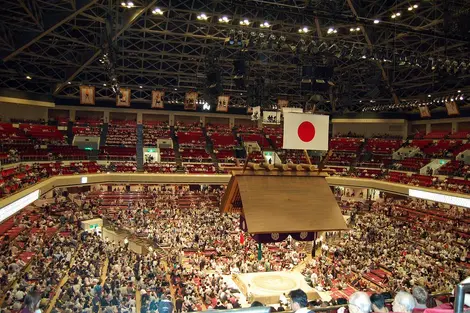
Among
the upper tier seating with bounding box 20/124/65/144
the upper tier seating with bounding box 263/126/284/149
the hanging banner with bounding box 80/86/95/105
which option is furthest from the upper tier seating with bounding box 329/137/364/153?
the upper tier seating with bounding box 20/124/65/144

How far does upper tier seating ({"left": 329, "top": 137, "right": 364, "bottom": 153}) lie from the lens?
119ft

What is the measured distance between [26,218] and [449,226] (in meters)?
23.6

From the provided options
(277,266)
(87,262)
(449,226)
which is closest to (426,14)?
(449,226)

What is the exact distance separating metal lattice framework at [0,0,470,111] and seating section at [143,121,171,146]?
2834 mm

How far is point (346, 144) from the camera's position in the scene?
3694 cm

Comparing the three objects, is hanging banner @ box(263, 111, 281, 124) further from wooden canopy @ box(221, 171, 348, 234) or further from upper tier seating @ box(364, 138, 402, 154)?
upper tier seating @ box(364, 138, 402, 154)

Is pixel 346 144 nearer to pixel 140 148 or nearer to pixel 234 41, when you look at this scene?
pixel 140 148

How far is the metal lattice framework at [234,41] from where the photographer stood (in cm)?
1595

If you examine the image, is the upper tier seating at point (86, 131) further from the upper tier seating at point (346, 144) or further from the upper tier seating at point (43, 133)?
the upper tier seating at point (346, 144)

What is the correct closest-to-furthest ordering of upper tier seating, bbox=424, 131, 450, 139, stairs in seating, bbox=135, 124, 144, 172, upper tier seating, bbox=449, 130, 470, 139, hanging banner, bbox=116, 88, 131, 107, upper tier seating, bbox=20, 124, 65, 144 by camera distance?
hanging banner, bbox=116, 88, 131, 107 < upper tier seating, bbox=20, 124, 65, 144 < upper tier seating, bbox=449, 130, 470, 139 < stairs in seating, bbox=135, 124, 144, 172 < upper tier seating, bbox=424, 131, 450, 139

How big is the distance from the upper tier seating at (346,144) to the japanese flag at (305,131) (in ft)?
93.2

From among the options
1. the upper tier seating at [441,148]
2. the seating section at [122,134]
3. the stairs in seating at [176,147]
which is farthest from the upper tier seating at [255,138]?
the upper tier seating at [441,148]

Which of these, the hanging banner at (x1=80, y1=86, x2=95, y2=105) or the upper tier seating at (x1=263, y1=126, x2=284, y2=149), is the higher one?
the hanging banner at (x1=80, y1=86, x2=95, y2=105)

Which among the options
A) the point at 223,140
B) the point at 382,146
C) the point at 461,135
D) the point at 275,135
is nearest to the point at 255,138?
the point at 275,135
